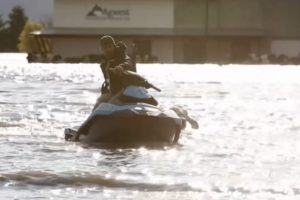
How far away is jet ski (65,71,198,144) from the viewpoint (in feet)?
77.7

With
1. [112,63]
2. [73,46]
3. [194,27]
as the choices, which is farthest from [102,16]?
[112,63]

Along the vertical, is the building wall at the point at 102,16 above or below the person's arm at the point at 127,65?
below

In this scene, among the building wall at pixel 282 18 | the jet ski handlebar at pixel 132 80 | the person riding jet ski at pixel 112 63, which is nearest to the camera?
the jet ski handlebar at pixel 132 80

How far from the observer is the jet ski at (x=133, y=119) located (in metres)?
23.7

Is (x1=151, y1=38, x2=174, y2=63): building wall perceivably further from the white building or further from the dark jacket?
the dark jacket

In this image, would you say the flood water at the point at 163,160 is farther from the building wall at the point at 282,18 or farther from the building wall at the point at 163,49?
the building wall at the point at 282,18

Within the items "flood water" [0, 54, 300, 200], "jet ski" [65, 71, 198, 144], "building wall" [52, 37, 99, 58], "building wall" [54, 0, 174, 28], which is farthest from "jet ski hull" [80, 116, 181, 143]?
"building wall" [52, 37, 99, 58]

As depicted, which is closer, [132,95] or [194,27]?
[132,95]

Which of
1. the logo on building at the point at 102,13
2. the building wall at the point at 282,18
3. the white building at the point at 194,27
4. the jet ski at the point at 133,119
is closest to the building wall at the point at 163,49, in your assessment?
the white building at the point at 194,27

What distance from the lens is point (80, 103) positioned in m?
43.6

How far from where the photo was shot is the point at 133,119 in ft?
77.5

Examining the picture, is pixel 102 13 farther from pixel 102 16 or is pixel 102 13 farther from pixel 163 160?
pixel 163 160

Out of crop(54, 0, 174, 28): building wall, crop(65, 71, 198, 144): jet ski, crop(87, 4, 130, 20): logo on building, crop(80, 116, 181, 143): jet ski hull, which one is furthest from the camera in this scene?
crop(87, 4, 130, 20): logo on building

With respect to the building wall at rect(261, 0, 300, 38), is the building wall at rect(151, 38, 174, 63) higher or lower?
lower
